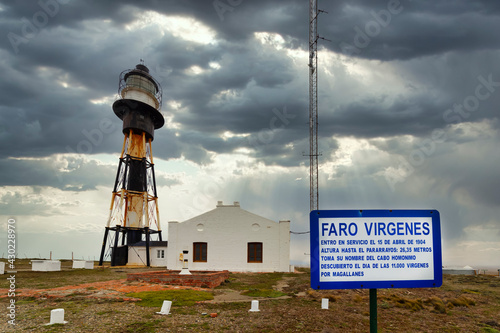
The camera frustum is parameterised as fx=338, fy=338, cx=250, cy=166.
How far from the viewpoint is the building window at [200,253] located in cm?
3027

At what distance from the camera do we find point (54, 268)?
28625mm

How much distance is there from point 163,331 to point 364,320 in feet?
19.5

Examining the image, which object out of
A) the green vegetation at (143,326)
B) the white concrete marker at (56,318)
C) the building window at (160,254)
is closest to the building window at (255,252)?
the building window at (160,254)

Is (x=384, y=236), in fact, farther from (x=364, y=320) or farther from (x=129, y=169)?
(x=129, y=169)

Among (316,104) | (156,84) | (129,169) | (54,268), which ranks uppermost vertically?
(156,84)

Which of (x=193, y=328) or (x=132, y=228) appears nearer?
(x=193, y=328)

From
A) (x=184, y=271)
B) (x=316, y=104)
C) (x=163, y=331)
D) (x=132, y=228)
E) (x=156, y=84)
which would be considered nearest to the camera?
(x=163, y=331)

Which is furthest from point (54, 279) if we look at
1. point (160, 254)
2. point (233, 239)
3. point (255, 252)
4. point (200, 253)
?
point (160, 254)

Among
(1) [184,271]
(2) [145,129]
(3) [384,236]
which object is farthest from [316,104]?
(3) [384,236]

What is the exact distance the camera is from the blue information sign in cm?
395

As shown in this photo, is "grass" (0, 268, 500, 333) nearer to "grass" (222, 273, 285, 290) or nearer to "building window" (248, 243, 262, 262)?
"grass" (222, 273, 285, 290)

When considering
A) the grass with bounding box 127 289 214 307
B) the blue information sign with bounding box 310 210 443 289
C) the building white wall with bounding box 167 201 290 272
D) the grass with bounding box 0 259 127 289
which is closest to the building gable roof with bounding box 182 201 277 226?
the building white wall with bounding box 167 201 290 272

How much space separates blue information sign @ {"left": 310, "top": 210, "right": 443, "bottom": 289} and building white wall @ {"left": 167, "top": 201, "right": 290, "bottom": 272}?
26.2 m

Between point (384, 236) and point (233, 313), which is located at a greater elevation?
point (384, 236)
